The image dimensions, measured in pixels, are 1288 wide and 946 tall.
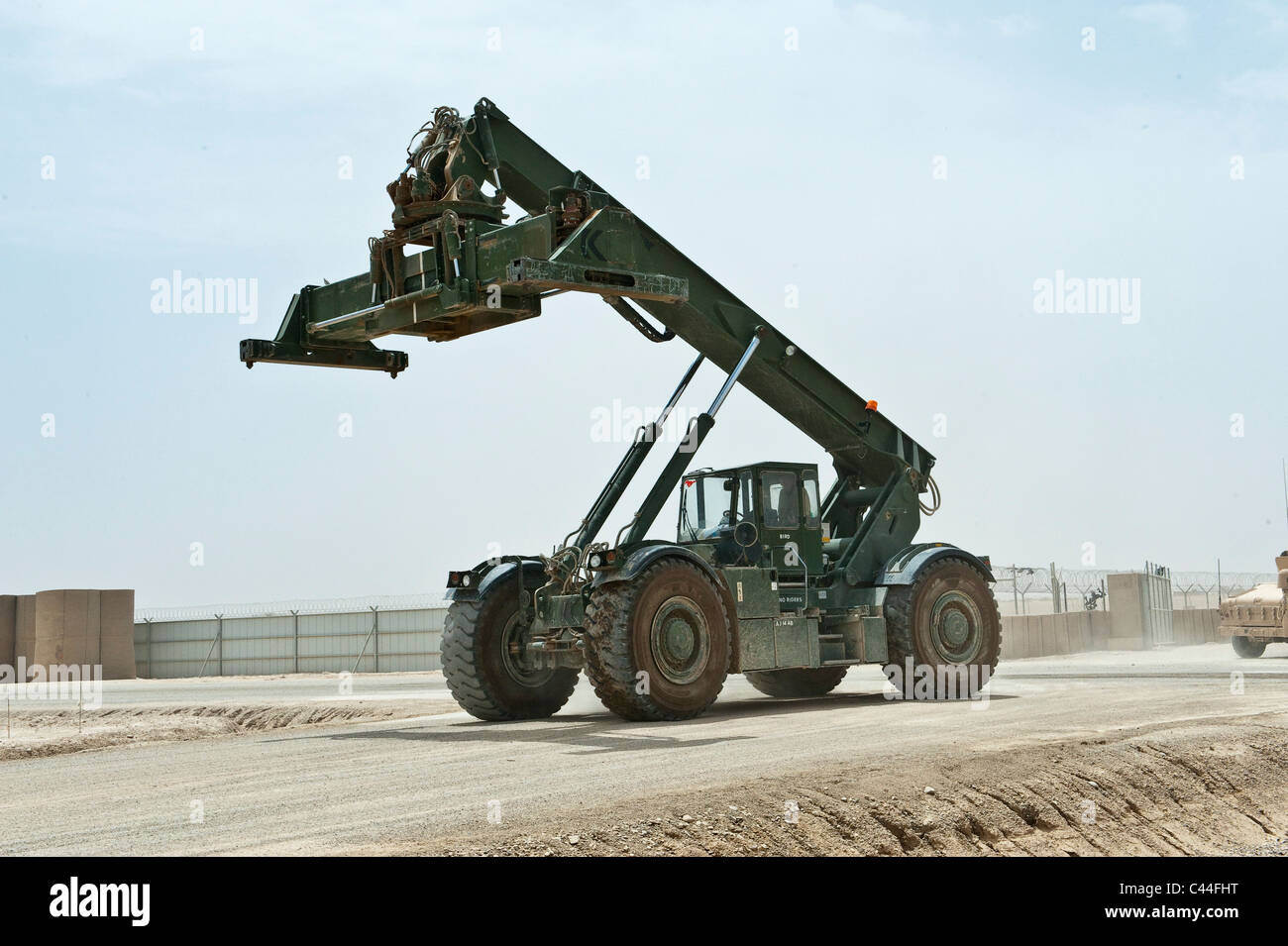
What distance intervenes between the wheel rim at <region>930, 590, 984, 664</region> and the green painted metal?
0.84 metres

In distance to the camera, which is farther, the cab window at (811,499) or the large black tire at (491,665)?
the cab window at (811,499)

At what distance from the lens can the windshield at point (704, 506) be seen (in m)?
17.4

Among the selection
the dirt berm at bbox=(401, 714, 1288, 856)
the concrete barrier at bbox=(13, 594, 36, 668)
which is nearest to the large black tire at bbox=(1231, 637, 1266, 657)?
the dirt berm at bbox=(401, 714, 1288, 856)

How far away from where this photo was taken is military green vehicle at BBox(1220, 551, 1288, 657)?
102 ft

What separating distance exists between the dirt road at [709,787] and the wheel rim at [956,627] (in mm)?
2124

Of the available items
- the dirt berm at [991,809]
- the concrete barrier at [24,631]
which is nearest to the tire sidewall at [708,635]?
the dirt berm at [991,809]

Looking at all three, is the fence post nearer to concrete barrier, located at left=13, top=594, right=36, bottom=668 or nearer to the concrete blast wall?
the concrete blast wall

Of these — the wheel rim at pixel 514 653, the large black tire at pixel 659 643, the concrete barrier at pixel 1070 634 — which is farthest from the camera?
the concrete barrier at pixel 1070 634

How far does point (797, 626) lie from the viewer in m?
16.4

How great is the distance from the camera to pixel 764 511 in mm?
17219

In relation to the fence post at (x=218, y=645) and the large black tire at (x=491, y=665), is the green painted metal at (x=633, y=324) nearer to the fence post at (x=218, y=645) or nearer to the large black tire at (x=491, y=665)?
the large black tire at (x=491, y=665)

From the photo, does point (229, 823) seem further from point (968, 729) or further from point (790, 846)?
point (968, 729)
